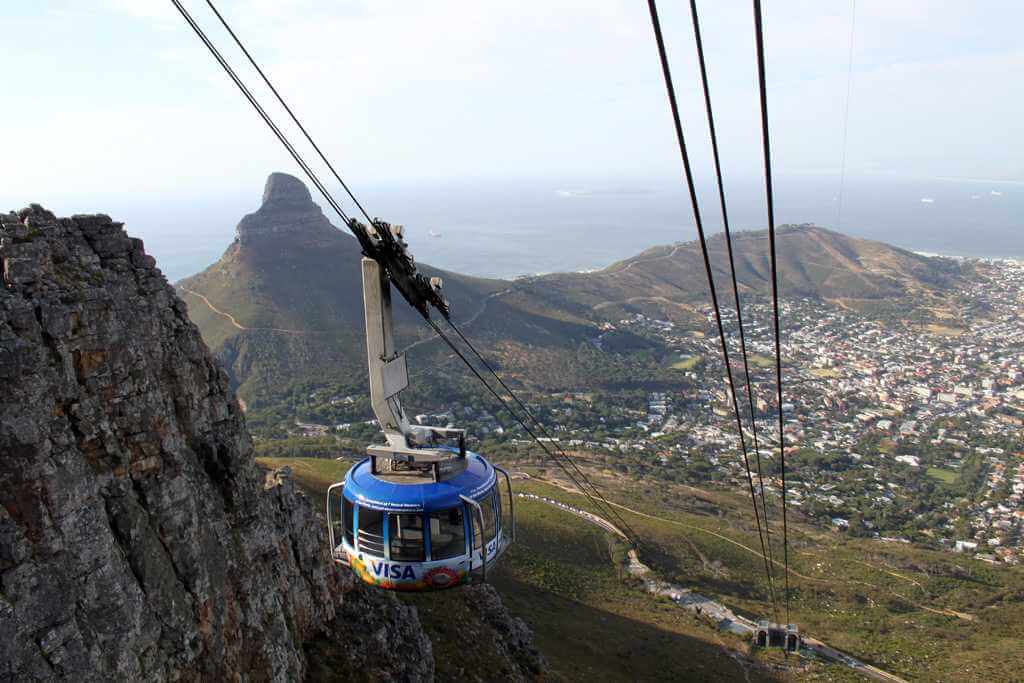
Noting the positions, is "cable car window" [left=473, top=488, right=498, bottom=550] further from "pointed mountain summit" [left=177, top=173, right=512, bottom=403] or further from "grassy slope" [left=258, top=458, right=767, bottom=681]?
"pointed mountain summit" [left=177, top=173, right=512, bottom=403]

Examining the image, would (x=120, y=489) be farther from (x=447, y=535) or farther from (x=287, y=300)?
(x=287, y=300)

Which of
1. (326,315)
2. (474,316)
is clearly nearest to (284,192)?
(326,315)

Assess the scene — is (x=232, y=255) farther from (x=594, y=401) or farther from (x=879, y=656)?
(x=879, y=656)

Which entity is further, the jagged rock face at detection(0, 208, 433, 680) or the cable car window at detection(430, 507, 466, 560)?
the cable car window at detection(430, 507, 466, 560)

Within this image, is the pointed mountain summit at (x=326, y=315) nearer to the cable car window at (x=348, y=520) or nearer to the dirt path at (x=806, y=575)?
the dirt path at (x=806, y=575)

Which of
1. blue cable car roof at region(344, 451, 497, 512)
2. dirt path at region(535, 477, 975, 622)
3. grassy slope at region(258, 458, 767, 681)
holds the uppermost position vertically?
blue cable car roof at region(344, 451, 497, 512)

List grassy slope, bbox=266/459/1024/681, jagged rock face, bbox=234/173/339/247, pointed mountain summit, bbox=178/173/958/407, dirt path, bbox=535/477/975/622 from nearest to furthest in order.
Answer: grassy slope, bbox=266/459/1024/681 → dirt path, bbox=535/477/975/622 → pointed mountain summit, bbox=178/173/958/407 → jagged rock face, bbox=234/173/339/247

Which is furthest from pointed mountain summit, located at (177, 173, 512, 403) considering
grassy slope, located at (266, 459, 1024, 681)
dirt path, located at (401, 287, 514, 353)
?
grassy slope, located at (266, 459, 1024, 681)

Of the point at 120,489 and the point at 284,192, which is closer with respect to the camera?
the point at 120,489
